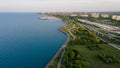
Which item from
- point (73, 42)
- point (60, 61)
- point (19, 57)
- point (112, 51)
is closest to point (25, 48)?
point (19, 57)

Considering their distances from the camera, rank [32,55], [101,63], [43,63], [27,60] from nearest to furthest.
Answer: [101,63] < [43,63] < [27,60] < [32,55]

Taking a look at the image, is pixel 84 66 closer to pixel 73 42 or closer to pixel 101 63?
pixel 101 63

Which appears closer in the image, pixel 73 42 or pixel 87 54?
pixel 87 54

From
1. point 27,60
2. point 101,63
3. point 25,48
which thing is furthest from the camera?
point 25,48

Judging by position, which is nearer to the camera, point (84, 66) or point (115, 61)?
point (84, 66)

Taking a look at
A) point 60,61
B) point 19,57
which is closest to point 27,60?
point 19,57

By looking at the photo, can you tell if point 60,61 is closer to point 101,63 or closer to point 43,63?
point 43,63

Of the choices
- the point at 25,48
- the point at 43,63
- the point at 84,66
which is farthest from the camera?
the point at 25,48

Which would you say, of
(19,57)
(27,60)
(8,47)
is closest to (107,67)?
(27,60)

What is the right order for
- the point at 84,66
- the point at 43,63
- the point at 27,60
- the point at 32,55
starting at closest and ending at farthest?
the point at 84,66 → the point at 43,63 → the point at 27,60 → the point at 32,55
